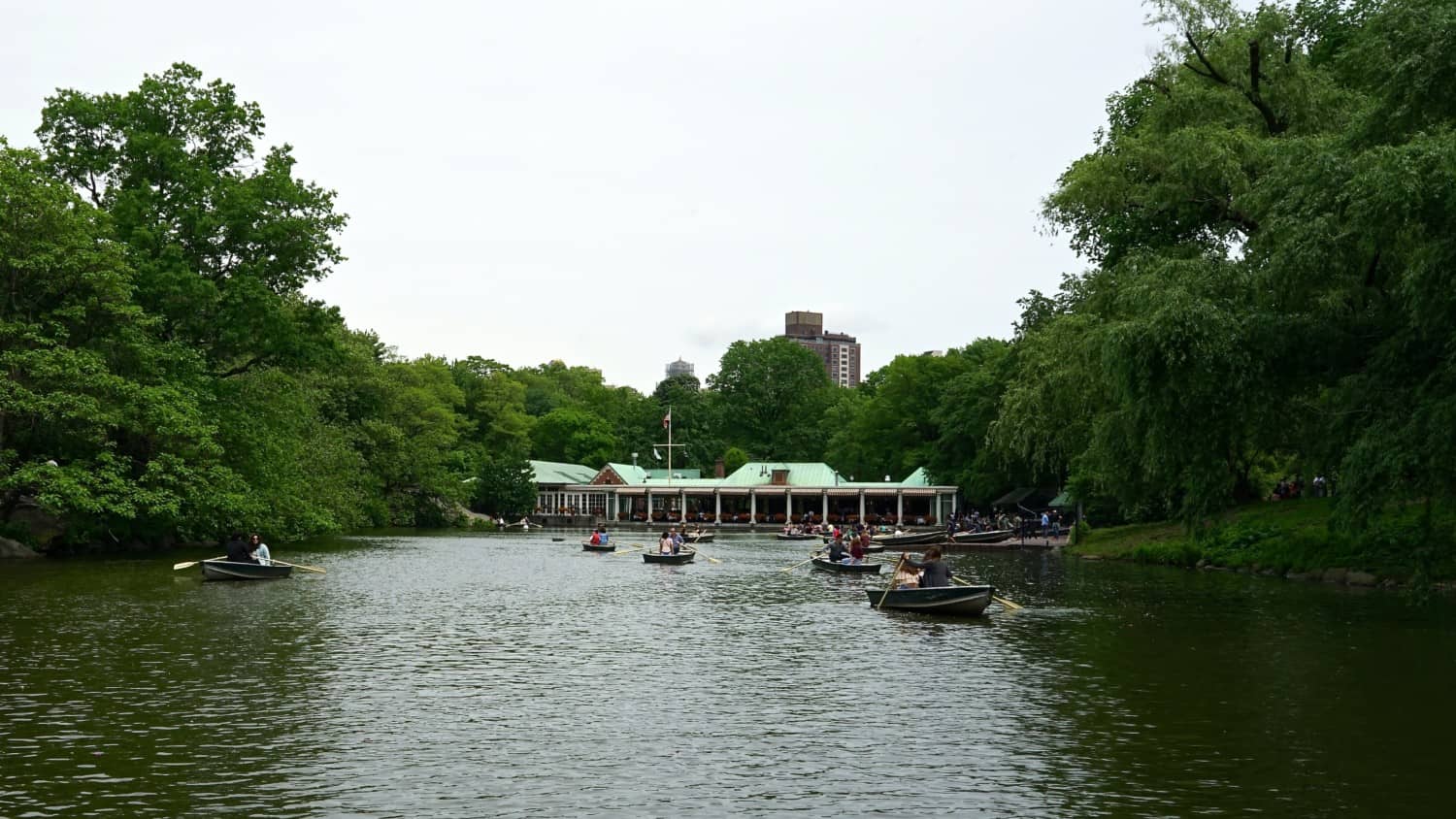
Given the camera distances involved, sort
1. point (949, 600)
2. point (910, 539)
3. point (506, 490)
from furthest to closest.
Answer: point (506, 490), point (910, 539), point (949, 600)

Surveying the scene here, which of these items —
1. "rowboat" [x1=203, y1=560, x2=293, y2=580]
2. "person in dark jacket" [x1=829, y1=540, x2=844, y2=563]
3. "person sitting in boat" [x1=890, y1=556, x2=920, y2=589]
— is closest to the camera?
"person sitting in boat" [x1=890, y1=556, x2=920, y2=589]

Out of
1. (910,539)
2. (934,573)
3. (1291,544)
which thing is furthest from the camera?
(910,539)

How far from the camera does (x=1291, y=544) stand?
37219mm

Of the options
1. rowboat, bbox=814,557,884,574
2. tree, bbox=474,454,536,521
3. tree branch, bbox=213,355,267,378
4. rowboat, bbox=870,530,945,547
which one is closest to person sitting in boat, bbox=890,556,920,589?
rowboat, bbox=814,557,884,574

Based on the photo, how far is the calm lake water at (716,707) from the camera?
11.3m

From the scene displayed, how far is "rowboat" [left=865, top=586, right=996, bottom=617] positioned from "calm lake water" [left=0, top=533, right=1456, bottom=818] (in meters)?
0.40

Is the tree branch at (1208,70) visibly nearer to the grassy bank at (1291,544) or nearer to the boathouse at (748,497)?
the grassy bank at (1291,544)

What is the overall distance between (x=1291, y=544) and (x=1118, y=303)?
476 inches

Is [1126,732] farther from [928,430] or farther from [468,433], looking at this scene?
[468,433]

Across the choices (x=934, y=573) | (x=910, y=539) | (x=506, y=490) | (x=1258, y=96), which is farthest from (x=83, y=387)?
(x=506, y=490)

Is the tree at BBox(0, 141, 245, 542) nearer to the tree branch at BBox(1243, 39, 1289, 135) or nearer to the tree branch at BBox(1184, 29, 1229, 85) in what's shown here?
the tree branch at BBox(1184, 29, 1229, 85)

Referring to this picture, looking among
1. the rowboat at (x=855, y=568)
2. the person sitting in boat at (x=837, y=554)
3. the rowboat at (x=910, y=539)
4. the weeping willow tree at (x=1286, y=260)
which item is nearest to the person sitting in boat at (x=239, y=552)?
the rowboat at (x=855, y=568)

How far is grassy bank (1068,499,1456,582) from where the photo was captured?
2719 centimetres

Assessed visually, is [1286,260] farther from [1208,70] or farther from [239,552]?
[239,552]
